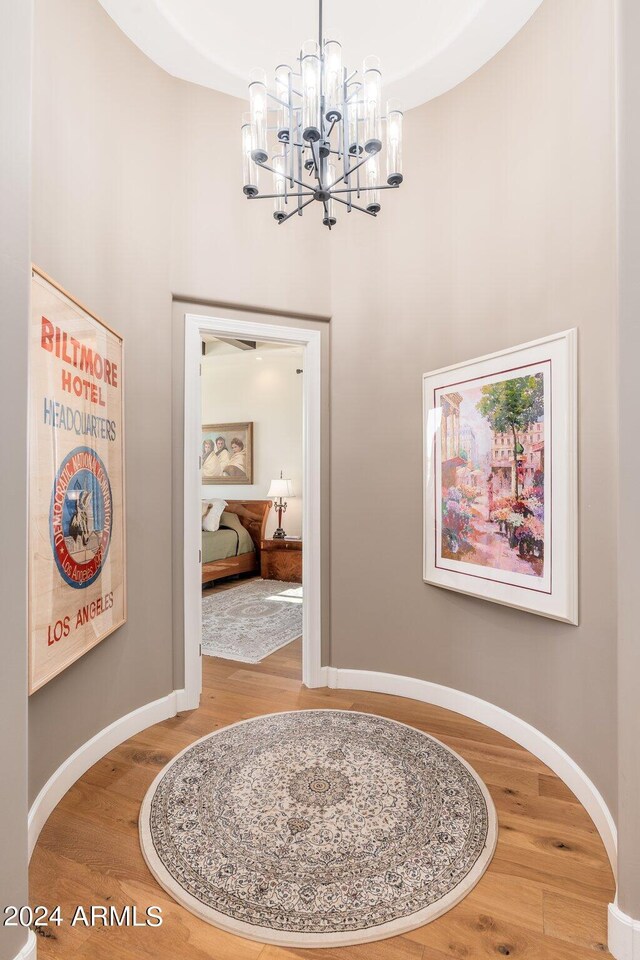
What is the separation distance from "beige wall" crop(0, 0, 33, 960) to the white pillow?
210 inches

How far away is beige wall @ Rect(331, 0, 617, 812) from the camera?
6.83 ft

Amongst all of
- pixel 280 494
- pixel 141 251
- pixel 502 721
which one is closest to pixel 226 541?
pixel 280 494

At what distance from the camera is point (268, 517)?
23.8ft

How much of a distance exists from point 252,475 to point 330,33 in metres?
5.50

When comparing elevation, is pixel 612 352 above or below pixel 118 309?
below

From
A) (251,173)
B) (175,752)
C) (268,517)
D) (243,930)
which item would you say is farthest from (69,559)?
(268,517)

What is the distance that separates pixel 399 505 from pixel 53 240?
2237 millimetres

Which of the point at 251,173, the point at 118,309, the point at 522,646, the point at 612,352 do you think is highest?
the point at 251,173

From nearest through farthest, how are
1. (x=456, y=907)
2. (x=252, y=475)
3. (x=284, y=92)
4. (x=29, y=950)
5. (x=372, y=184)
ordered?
(x=29, y=950), (x=456, y=907), (x=284, y=92), (x=372, y=184), (x=252, y=475)

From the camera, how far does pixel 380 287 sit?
320 cm

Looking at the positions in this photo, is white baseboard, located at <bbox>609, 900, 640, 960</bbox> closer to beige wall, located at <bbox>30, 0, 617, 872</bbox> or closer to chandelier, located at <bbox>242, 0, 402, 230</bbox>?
beige wall, located at <bbox>30, 0, 617, 872</bbox>

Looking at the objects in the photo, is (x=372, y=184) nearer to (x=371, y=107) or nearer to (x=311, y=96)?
(x=371, y=107)

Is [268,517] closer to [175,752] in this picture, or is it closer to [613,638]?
[175,752]

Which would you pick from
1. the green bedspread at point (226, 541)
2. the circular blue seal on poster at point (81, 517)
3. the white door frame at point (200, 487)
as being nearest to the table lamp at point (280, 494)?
the green bedspread at point (226, 541)
